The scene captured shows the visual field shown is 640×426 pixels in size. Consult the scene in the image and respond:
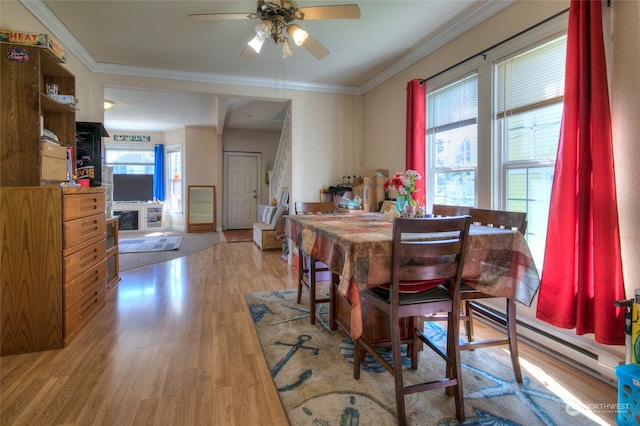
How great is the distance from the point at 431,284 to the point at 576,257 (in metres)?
1.00

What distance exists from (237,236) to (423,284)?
249 inches

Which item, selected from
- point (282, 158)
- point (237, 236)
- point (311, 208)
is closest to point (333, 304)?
point (311, 208)

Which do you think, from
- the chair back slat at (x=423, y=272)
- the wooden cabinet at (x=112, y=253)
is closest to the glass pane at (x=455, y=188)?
the chair back slat at (x=423, y=272)

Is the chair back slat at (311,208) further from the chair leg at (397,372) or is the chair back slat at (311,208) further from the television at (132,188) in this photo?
the television at (132,188)

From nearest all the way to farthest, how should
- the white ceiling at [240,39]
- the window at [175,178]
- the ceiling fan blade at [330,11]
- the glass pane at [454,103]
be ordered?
the ceiling fan blade at [330,11] < the white ceiling at [240,39] < the glass pane at [454,103] < the window at [175,178]

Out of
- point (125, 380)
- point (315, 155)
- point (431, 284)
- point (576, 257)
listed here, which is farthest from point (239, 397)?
point (315, 155)

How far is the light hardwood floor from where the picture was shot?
5.04ft

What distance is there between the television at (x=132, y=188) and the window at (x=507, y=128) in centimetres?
761

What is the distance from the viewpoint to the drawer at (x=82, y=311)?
2.22 m

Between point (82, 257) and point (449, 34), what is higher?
point (449, 34)

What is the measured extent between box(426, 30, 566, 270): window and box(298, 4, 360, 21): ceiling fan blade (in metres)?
1.28

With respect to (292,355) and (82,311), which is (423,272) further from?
(82,311)

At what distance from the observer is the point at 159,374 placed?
6.10 feet

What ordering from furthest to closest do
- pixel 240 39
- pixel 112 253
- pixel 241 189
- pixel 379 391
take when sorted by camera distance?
1. pixel 241 189
2. pixel 112 253
3. pixel 240 39
4. pixel 379 391
